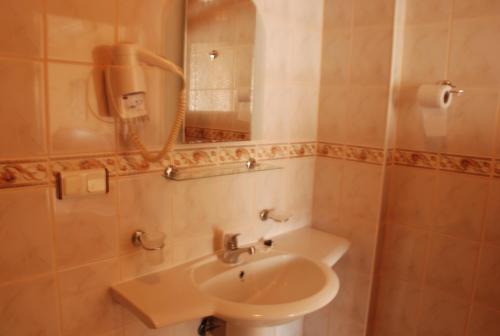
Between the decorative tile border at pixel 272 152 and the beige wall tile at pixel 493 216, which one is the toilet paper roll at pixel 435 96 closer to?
the beige wall tile at pixel 493 216

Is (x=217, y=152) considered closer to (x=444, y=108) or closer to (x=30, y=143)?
(x=30, y=143)

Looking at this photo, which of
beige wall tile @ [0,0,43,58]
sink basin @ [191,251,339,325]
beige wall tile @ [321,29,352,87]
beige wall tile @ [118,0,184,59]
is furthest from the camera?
beige wall tile @ [321,29,352,87]

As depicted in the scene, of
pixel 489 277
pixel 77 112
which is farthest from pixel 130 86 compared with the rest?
pixel 489 277

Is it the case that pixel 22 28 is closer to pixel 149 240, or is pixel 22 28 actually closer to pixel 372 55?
pixel 149 240

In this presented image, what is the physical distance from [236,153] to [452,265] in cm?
103

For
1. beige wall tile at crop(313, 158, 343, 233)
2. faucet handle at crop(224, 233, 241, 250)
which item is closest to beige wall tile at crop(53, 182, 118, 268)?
faucet handle at crop(224, 233, 241, 250)

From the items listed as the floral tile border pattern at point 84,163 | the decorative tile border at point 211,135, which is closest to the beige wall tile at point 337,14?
the decorative tile border at point 211,135

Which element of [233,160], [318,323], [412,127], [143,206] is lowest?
[318,323]

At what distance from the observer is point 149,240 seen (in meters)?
1.14

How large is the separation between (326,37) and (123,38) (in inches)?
40.1

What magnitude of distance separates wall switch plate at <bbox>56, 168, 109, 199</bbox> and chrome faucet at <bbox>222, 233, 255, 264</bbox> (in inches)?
19.9

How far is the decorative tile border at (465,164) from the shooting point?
1.46 m

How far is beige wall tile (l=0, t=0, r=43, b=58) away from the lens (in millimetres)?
874

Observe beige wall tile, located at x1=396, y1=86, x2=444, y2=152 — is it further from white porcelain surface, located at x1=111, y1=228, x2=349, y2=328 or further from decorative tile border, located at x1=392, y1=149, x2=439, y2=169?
white porcelain surface, located at x1=111, y1=228, x2=349, y2=328
